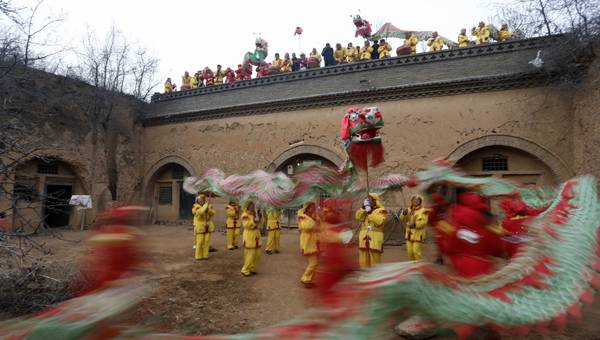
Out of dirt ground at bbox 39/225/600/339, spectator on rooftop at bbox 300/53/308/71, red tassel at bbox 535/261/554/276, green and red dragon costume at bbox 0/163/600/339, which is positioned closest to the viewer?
green and red dragon costume at bbox 0/163/600/339

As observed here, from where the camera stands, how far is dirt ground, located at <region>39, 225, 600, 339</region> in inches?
164

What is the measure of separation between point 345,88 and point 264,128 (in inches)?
135

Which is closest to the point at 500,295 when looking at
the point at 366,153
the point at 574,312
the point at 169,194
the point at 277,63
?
the point at 574,312

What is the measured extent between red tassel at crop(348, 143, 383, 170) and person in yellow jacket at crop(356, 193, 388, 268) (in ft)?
1.97

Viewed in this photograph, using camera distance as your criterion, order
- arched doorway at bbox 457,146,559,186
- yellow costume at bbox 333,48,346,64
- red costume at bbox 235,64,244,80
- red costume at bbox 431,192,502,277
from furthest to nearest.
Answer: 1. red costume at bbox 235,64,244,80
2. yellow costume at bbox 333,48,346,64
3. arched doorway at bbox 457,146,559,186
4. red costume at bbox 431,192,502,277

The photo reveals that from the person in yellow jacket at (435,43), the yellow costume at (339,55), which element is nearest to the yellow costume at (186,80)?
the yellow costume at (339,55)

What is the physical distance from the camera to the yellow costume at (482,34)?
35.2ft

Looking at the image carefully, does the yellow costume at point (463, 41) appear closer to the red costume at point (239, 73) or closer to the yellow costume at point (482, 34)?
the yellow costume at point (482, 34)

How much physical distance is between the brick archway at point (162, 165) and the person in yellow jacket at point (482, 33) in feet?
37.9

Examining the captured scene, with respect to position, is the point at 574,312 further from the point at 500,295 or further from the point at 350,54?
the point at 350,54

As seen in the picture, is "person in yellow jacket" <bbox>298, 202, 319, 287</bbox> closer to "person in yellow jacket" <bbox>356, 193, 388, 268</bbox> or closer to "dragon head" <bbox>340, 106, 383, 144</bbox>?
"person in yellow jacket" <bbox>356, 193, 388, 268</bbox>

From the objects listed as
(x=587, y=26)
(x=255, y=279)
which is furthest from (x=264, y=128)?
(x=587, y=26)

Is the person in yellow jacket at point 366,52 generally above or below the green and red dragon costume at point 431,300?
above

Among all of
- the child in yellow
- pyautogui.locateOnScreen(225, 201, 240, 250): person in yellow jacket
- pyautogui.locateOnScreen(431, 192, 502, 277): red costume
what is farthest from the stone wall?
pyautogui.locateOnScreen(431, 192, 502, 277): red costume
